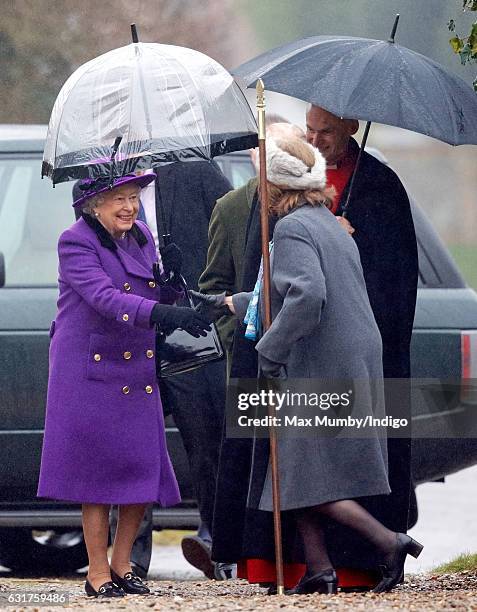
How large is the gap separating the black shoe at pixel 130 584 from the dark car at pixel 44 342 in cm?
136

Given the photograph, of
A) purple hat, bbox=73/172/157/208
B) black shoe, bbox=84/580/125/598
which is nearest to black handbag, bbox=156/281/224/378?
purple hat, bbox=73/172/157/208

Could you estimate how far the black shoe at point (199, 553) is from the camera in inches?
279

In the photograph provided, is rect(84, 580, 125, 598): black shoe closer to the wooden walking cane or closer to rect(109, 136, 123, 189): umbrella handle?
the wooden walking cane

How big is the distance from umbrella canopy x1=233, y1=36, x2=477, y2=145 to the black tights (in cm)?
128

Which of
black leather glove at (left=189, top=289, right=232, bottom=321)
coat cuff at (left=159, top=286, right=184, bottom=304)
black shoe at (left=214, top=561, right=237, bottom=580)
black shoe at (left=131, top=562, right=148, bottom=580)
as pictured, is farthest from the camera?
black shoe at (left=131, top=562, right=148, bottom=580)

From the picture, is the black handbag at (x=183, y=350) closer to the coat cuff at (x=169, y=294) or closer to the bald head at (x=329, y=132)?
the coat cuff at (x=169, y=294)

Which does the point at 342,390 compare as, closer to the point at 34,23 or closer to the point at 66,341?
the point at 66,341

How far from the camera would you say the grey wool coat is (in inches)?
217

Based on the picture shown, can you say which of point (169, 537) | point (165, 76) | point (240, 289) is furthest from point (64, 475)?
point (169, 537)

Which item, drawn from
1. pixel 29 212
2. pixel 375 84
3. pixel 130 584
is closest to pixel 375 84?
pixel 375 84

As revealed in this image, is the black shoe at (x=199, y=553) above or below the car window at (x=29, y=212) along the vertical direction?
below

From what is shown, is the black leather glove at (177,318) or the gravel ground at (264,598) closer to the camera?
the gravel ground at (264,598)

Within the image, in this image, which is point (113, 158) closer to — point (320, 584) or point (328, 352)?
point (328, 352)

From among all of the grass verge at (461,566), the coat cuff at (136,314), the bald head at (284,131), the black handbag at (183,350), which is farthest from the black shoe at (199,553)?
the bald head at (284,131)
